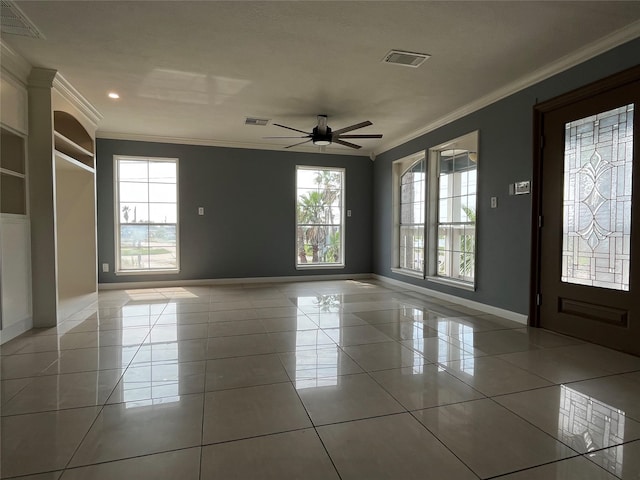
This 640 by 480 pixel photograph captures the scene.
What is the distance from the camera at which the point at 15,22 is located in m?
2.96

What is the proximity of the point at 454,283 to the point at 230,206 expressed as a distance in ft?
14.1

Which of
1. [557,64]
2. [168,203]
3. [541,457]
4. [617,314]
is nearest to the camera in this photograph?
[541,457]

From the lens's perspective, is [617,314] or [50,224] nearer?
[617,314]

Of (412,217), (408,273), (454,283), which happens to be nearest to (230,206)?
(412,217)

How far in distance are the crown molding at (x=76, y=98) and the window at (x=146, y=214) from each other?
1224 millimetres

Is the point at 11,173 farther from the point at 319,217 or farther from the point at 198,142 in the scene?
the point at 319,217

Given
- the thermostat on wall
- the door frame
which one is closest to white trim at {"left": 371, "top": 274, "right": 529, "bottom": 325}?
the door frame

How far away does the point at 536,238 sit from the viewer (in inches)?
157

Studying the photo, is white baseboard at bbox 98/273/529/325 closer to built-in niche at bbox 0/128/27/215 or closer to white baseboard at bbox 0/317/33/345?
white baseboard at bbox 0/317/33/345

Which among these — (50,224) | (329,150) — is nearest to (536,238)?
(329,150)

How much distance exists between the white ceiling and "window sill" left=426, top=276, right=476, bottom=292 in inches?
95.2

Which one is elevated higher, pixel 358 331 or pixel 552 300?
pixel 552 300

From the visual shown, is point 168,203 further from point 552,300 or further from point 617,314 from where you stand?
point 617,314

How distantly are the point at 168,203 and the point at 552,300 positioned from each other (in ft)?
20.4
